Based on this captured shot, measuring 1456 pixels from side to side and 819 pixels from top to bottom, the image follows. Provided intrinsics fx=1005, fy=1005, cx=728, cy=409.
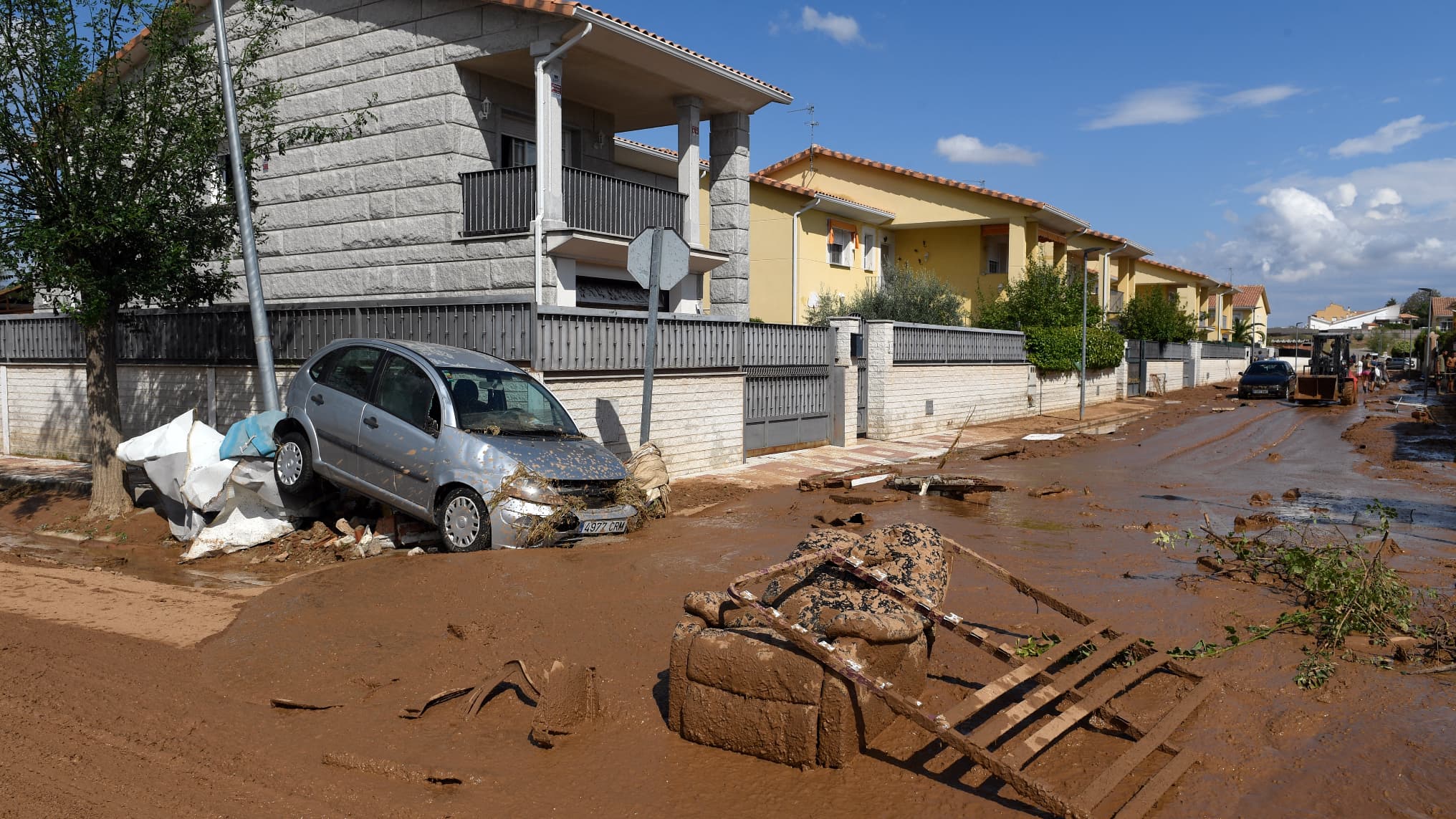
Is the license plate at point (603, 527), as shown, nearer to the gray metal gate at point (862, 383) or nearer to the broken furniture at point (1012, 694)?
the broken furniture at point (1012, 694)

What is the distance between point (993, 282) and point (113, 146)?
93.9 ft

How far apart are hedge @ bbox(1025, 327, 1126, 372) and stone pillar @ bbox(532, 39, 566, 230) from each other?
55.9 ft

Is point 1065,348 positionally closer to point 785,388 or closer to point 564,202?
point 785,388

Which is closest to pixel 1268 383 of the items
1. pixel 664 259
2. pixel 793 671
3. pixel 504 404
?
pixel 664 259

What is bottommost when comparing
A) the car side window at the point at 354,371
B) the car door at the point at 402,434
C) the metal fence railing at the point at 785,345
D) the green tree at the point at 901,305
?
the car door at the point at 402,434

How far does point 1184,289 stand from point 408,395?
59724mm

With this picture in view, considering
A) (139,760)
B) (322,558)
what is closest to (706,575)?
(322,558)

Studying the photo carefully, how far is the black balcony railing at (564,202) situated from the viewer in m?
15.1

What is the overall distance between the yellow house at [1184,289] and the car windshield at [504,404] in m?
39.3

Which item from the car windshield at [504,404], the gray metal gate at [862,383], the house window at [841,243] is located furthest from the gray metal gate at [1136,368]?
the car windshield at [504,404]

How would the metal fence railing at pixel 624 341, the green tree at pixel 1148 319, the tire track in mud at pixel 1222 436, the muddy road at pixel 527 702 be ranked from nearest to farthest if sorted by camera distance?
the muddy road at pixel 527 702
the metal fence railing at pixel 624 341
the tire track in mud at pixel 1222 436
the green tree at pixel 1148 319

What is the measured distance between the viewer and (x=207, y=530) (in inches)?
376

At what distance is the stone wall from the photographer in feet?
39.9

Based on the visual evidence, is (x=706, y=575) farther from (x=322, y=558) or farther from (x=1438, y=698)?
(x=1438, y=698)
